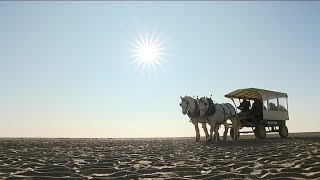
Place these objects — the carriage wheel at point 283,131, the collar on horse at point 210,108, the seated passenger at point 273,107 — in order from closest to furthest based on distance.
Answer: the collar on horse at point 210,108 < the seated passenger at point 273,107 < the carriage wheel at point 283,131

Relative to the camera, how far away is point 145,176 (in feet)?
20.2

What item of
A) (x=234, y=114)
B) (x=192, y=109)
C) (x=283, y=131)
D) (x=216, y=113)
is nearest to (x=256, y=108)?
(x=234, y=114)

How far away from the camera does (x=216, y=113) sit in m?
18.6

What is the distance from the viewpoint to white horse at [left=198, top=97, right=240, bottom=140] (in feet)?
59.2

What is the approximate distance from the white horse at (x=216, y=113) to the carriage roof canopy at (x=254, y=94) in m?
1.58

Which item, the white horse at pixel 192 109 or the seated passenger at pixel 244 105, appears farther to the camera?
the seated passenger at pixel 244 105

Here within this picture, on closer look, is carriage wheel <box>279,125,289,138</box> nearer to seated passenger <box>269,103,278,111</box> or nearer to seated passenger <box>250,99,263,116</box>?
seated passenger <box>269,103,278,111</box>

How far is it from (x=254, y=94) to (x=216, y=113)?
4388 millimetres

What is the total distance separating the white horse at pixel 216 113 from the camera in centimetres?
1803

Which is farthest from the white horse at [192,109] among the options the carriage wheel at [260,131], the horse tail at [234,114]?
the carriage wheel at [260,131]

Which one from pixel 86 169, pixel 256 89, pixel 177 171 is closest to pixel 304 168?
pixel 177 171

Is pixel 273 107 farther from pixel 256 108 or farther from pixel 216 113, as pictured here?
pixel 216 113

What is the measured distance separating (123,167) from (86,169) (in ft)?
2.52

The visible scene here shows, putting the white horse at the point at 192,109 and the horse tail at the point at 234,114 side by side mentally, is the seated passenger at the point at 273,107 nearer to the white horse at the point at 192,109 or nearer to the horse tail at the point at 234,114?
the horse tail at the point at 234,114
